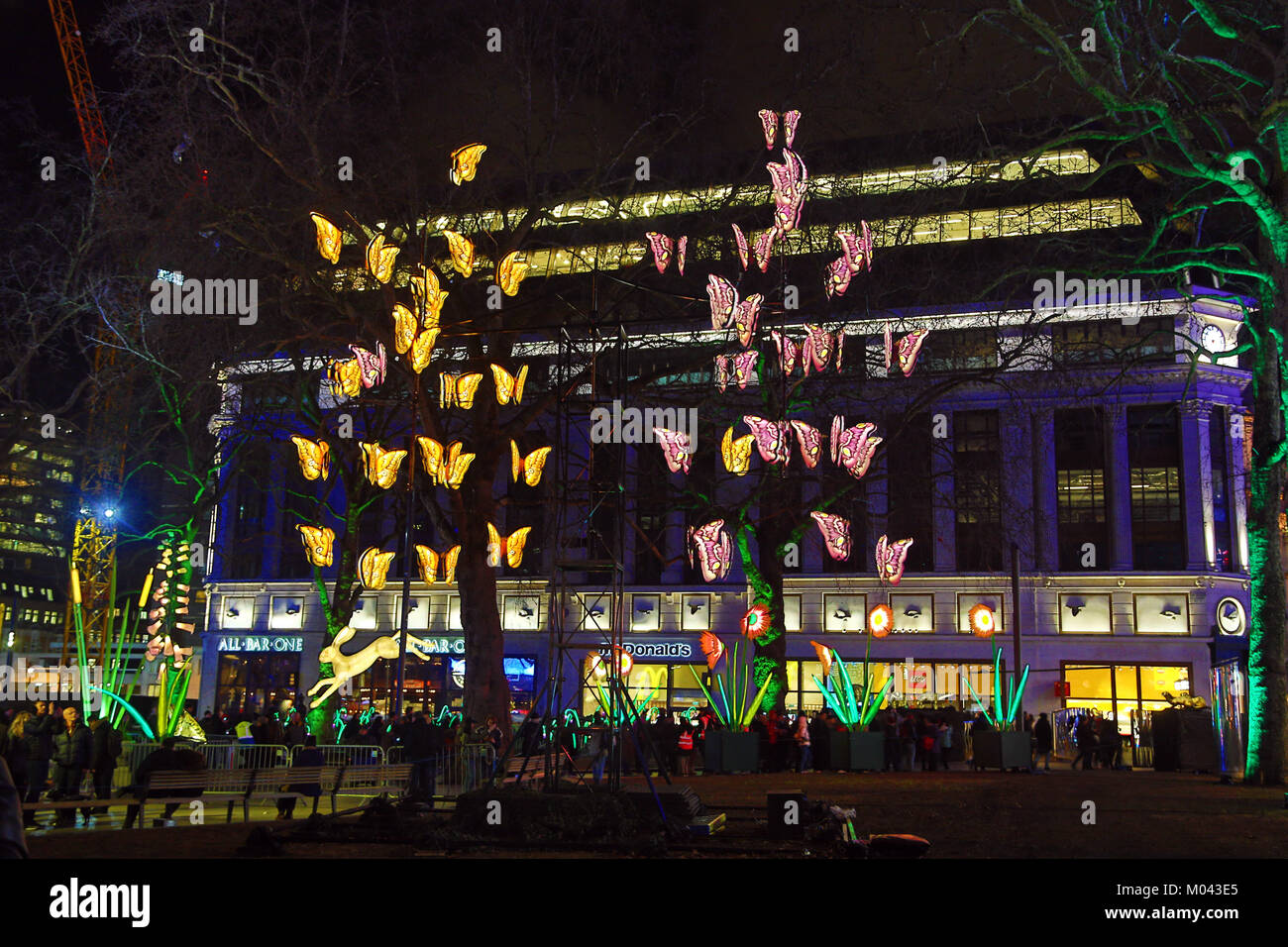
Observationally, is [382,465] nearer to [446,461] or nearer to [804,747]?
[446,461]

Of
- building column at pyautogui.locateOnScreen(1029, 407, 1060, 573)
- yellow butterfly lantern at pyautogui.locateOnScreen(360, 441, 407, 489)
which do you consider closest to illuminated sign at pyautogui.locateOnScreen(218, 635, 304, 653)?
building column at pyautogui.locateOnScreen(1029, 407, 1060, 573)

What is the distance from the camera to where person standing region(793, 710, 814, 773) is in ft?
90.5

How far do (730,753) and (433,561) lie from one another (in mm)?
9291

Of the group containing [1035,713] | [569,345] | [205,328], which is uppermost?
[205,328]

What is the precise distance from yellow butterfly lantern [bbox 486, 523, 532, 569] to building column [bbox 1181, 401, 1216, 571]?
107 ft

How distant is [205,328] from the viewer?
23.8 metres

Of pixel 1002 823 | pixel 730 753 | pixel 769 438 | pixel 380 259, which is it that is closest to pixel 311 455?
pixel 380 259

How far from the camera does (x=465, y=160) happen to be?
2114 centimetres

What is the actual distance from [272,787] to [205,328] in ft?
35.8

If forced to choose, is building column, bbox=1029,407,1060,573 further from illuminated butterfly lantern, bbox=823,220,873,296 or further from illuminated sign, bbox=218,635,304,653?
illuminated sign, bbox=218,635,304,653

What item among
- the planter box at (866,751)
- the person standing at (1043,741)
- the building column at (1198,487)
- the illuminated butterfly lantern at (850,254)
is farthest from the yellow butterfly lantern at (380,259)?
the building column at (1198,487)
